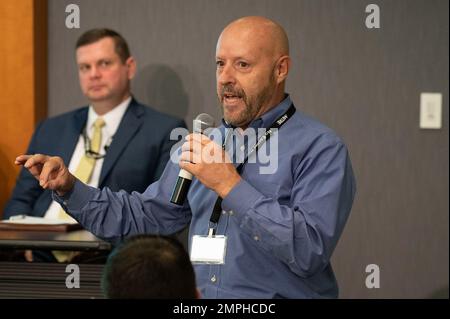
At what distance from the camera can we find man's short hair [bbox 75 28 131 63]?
12.6 ft

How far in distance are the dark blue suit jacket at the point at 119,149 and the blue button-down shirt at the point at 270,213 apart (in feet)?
3.27

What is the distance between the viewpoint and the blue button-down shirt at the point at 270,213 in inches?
85.0

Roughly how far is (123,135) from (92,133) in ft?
0.72

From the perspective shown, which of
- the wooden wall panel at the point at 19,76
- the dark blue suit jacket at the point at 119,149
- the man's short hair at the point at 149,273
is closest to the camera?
the man's short hair at the point at 149,273

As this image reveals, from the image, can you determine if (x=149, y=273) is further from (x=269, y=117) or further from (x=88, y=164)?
(x=88, y=164)

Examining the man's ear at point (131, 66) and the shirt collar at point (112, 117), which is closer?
the shirt collar at point (112, 117)

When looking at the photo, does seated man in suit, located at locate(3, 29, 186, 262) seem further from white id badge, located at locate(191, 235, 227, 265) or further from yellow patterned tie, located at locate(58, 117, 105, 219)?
white id badge, located at locate(191, 235, 227, 265)

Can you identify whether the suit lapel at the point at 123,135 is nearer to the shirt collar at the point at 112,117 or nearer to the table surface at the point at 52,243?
the shirt collar at the point at 112,117

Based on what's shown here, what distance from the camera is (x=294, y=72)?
3986 millimetres

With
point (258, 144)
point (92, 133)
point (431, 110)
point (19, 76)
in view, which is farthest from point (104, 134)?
point (431, 110)

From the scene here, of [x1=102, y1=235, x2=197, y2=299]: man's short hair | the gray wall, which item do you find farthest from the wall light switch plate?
[x1=102, y1=235, x2=197, y2=299]: man's short hair

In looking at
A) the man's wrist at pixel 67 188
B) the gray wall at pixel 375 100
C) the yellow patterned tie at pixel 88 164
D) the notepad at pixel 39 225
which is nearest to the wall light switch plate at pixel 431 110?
the gray wall at pixel 375 100

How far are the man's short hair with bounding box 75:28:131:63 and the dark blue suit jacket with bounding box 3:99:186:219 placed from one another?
0.26 meters
